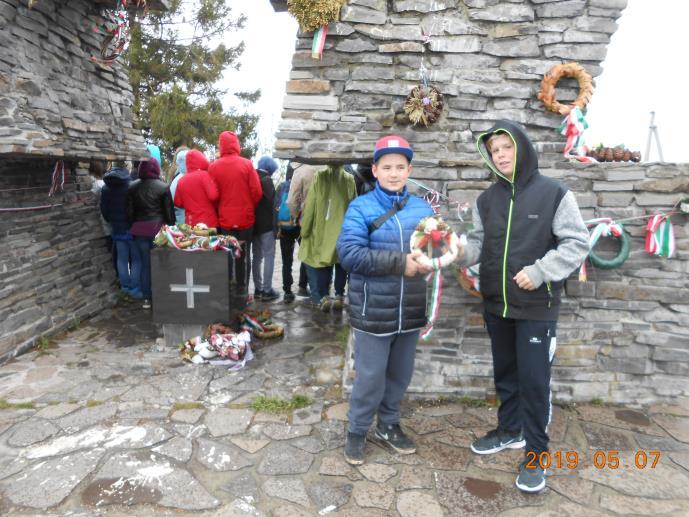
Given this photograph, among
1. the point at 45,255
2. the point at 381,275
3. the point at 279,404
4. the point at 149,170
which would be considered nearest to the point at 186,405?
the point at 279,404

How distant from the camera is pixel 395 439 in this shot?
336 cm

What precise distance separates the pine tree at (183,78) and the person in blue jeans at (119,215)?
7.73 m

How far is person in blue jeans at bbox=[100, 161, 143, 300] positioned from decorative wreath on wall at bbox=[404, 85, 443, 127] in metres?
4.47

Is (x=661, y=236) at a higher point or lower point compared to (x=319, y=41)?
→ lower

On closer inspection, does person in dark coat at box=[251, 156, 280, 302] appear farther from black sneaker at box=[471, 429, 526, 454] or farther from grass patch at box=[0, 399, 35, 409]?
black sneaker at box=[471, 429, 526, 454]

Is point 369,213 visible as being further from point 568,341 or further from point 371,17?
point 568,341

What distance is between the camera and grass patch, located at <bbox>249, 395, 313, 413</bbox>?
3.93 meters

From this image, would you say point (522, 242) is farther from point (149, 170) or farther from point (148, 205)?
point (149, 170)

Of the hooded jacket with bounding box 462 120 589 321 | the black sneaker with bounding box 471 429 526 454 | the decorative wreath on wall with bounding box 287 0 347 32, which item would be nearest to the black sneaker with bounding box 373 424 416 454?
the black sneaker with bounding box 471 429 526 454

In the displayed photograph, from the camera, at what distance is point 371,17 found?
3.75 metres

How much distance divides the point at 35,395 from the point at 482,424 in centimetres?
368

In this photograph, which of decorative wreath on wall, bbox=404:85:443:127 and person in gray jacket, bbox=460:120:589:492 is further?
decorative wreath on wall, bbox=404:85:443:127

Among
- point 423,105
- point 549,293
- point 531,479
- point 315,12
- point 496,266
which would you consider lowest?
point 531,479

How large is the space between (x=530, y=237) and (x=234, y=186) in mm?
4026
